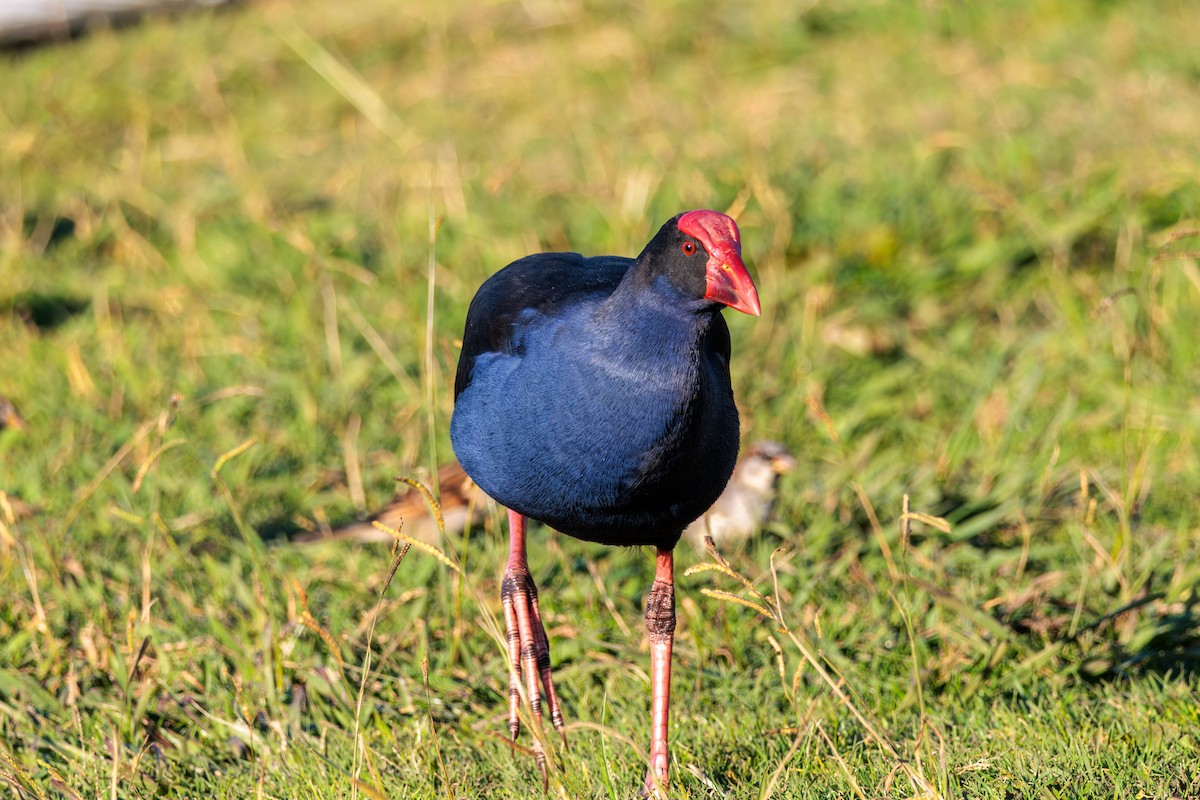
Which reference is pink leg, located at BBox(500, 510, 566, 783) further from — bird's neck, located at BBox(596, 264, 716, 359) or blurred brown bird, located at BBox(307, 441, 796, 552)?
bird's neck, located at BBox(596, 264, 716, 359)

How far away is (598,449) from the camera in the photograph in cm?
240

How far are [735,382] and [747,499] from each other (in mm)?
752

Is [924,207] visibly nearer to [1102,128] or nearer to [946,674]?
[1102,128]

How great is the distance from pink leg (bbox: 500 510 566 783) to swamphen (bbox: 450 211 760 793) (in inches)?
3.1

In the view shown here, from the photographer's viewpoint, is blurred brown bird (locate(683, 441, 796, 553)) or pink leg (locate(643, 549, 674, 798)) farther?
blurred brown bird (locate(683, 441, 796, 553))

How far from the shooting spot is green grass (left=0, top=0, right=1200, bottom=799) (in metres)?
2.79

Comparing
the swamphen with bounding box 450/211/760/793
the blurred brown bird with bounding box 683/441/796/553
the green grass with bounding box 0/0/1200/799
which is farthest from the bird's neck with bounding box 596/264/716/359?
the blurred brown bird with bounding box 683/441/796/553

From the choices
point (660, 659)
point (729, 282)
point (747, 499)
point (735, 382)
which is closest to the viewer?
point (729, 282)

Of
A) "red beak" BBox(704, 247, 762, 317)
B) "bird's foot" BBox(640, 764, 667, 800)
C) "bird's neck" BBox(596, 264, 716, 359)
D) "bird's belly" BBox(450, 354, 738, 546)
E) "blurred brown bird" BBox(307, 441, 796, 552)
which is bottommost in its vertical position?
"blurred brown bird" BBox(307, 441, 796, 552)

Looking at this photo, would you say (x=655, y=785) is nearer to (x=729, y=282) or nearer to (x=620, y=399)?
(x=620, y=399)

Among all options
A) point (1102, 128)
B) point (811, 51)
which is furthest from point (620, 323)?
point (811, 51)

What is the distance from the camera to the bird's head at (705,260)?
230cm

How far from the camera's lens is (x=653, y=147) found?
553 centimetres

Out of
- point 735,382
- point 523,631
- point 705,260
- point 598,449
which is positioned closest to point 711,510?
point 735,382
